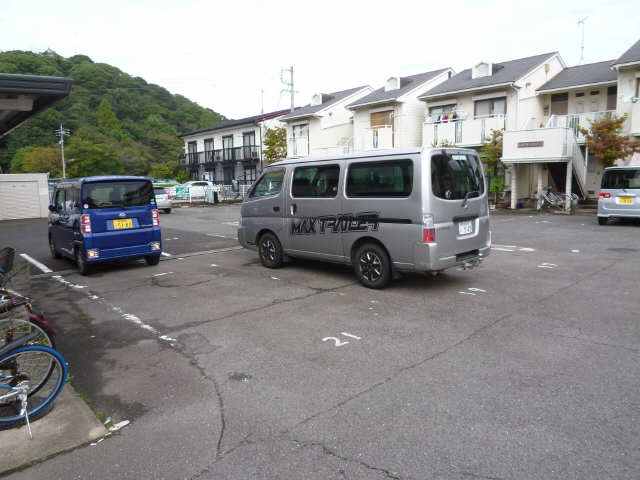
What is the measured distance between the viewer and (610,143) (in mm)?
17422

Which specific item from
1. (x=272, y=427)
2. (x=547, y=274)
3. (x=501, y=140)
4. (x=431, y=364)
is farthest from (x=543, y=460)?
(x=501, y=140)

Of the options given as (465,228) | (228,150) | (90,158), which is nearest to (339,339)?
(465,228)

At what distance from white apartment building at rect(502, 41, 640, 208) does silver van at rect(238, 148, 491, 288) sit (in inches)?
552

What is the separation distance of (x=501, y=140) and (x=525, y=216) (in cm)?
489

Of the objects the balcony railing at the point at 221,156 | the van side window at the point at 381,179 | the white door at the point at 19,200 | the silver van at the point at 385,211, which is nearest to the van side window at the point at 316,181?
the silver van at the point at 385,211

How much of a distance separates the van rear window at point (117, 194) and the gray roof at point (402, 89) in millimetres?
19520

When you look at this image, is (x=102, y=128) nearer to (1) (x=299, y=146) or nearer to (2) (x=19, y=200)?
(2) (x=19, y=200)

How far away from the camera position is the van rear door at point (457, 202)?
6.13 meters

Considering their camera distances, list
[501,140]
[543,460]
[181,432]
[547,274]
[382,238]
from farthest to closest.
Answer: [501,140] < [547,274] < [382,238] < [181,432] < [543,460]

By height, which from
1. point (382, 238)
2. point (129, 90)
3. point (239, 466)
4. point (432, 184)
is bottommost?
point (239, 466)

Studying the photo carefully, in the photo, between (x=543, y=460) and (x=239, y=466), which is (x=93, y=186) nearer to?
(x=239, y=466)

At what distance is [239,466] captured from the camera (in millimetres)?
2711

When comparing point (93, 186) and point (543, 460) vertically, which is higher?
point (93, 186)

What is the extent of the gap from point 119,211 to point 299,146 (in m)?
23.8
